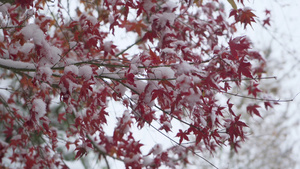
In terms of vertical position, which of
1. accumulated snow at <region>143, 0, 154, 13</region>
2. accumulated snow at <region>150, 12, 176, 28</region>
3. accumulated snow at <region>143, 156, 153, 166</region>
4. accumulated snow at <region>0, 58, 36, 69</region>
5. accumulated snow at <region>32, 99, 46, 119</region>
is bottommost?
accumulated snow at <region>32, 99, 46, 119</region>

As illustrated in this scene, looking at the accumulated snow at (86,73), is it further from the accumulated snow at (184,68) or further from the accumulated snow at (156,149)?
the accumulated snow at (156,149)

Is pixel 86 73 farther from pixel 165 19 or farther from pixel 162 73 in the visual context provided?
pixel 165 19

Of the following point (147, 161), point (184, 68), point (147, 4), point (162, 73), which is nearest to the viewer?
point (184, 68)

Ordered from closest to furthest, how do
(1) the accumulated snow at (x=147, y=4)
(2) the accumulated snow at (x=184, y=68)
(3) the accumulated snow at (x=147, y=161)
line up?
1. (2) the accumulated snow at (x=184, y=68)
2. (1) the accumulated snow at (x=147, y=4)
3. (3) the accumulated snow at (x=147, y=161)

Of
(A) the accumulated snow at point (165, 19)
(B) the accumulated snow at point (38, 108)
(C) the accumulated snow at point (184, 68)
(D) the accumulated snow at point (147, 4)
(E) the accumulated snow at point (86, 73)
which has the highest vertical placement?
(D) the accumulated snow at point (147, 4)

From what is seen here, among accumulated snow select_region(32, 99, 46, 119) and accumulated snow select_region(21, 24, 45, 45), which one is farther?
accumulated snow select_region(32, 99, 46, 119)

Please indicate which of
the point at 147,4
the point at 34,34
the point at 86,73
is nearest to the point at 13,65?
the point at 34,34

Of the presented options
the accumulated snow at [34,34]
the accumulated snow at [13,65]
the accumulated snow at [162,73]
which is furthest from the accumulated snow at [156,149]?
the accumulated snow at [34,34]

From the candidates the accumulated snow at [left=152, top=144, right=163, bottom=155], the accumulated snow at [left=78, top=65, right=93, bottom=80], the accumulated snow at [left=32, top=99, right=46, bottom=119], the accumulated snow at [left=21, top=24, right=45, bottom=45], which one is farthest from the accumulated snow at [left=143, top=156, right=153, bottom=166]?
the accumulated snow at [left=21, top=24, right=45, bottom=45]

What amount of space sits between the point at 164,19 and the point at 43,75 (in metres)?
1.01

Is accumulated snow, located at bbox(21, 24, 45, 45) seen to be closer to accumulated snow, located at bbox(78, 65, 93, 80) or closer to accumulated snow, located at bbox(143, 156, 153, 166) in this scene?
accumulated snow, located at bbox(78, 65, 93, 80)

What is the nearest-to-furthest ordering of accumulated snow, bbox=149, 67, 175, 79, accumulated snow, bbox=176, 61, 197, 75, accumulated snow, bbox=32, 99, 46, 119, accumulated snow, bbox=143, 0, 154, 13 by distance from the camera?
accumulated snow, bbox=176, 61, 197, 75, accumulated snow, bbox=149, 67, 175, 79, accumulated snow, bbox=32, 99, 46, 119, accumulated snow, bbox=143, 0, 154, 13

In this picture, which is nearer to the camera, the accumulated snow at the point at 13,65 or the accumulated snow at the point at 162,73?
the accumulated snow at the point at 162,73

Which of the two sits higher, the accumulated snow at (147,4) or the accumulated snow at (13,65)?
the accumulated snow at (147,4)
